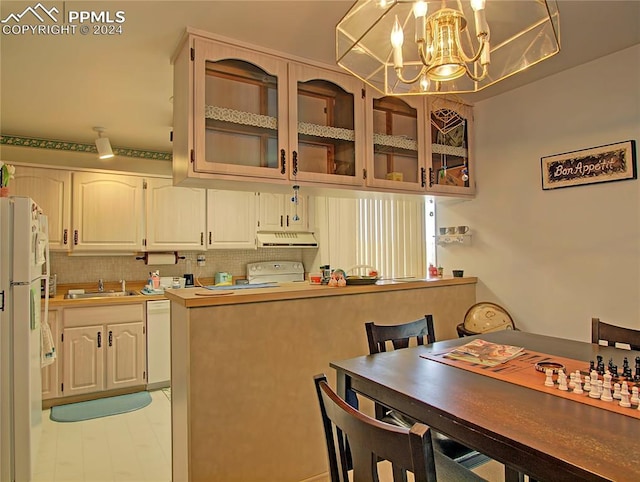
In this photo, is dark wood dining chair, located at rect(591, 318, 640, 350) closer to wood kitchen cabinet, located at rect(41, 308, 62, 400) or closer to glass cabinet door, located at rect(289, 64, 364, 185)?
glass cabinet door, located at rect(289, 64, 364, 185)

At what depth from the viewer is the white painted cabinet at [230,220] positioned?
4352 millimetres

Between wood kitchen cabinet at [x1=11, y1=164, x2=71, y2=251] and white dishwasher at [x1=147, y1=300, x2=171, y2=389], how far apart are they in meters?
1.02

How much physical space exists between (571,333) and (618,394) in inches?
58.6

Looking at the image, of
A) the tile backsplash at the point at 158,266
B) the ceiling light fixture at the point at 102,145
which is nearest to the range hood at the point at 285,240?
the tile backsplash at the point at 158,266

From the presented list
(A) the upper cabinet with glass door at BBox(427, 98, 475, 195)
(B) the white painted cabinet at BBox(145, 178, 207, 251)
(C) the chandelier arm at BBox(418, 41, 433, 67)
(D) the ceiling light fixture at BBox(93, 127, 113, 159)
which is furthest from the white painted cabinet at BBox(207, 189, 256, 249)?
(C) the chandelier arm at BBox(418, 41, 433, 67)

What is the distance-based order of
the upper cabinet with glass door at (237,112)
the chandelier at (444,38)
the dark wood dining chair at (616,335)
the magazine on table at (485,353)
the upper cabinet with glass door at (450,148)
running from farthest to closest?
the upper cabinet with glass door at (450,148) → the upper cabinet with glass door at (237,112) → the dark wood dining chair at (616,335) → the magazine on table at (485,353) → the chandelier at (444,38)

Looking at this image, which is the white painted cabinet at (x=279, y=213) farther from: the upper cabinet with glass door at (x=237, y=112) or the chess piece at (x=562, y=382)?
the chess piece at (x=562, y=382)

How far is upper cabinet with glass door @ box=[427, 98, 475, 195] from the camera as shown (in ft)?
9.34

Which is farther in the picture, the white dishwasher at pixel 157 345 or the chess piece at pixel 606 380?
the white dishwasher at pixel 157 345

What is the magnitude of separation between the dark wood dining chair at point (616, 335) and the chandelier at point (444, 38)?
1260 mm

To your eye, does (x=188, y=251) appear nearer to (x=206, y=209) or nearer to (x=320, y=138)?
(x=206, y=209)

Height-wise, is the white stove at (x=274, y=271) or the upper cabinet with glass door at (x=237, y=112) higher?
the upper cabinet with glass door at (x=237, y=112)

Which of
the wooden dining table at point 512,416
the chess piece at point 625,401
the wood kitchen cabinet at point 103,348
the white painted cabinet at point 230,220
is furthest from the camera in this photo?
the white painted cabinet at point 230,220

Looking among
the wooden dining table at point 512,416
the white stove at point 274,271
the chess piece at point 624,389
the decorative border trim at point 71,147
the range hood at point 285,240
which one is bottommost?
the wooden dining table at point 512,416
